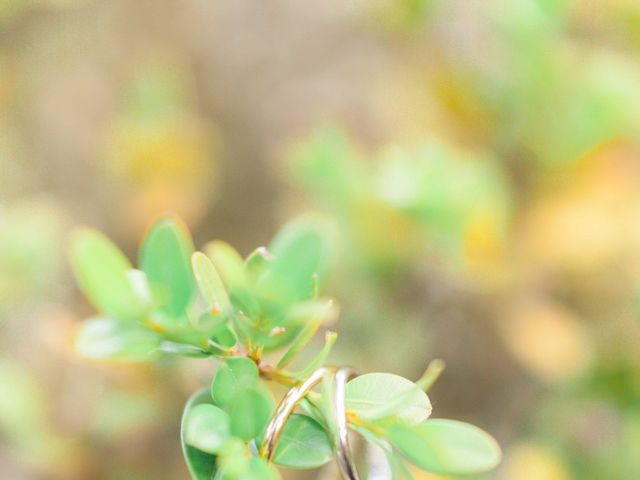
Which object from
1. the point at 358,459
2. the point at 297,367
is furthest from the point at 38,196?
the point at 358,459

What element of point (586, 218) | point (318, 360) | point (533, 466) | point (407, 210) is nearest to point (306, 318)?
point (318, 360)

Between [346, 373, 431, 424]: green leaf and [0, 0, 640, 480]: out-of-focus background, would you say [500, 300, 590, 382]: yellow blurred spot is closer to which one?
[0, 0, 640, 480]: out-of-focus background

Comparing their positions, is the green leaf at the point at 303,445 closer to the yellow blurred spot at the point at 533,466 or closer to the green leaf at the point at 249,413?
the green leaf at the point at 249,413

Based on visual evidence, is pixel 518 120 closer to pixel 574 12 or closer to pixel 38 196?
pixel 574 12

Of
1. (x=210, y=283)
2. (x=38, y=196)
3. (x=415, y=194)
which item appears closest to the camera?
(x=210, y=283)

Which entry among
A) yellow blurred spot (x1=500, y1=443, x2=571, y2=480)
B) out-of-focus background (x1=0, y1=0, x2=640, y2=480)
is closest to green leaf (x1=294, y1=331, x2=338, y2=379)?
out-of-focus background (x1=0, y1=0, x2=640, y2=480)

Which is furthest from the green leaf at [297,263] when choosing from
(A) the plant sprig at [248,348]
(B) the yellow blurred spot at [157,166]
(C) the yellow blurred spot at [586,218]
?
(B) the yellow blurred spot at [157,166]

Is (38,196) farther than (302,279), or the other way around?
(38,196)
